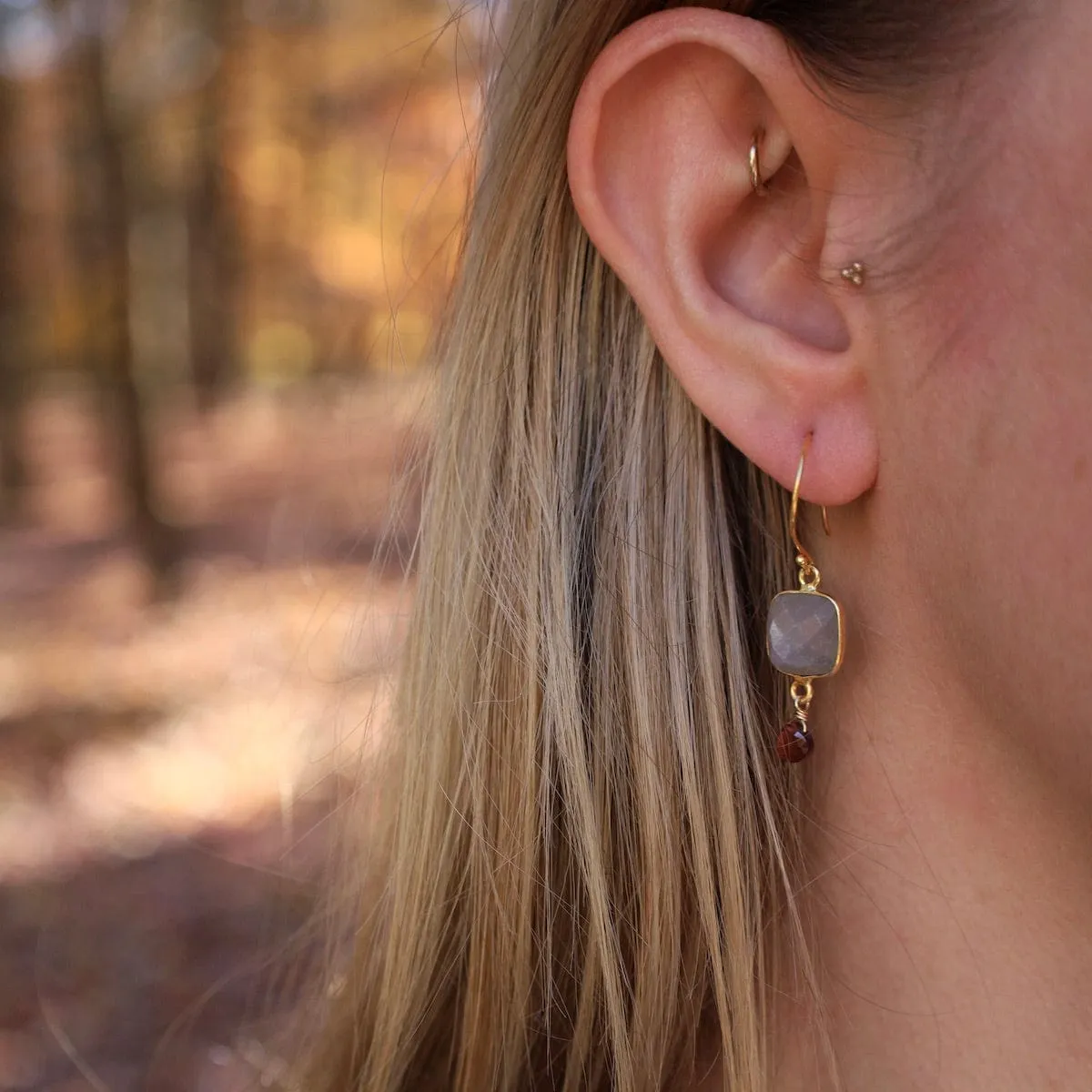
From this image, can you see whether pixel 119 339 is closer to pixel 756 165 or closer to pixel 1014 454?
pixel 756 165

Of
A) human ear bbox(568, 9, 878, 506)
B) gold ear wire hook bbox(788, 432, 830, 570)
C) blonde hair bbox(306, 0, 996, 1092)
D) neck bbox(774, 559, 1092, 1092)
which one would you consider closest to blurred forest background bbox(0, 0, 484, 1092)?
blonde hair bbox(306, 0, 996, 1092)

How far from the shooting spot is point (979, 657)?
88 cm

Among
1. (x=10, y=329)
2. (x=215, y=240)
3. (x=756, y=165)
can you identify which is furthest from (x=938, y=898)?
(x=215, y=240)

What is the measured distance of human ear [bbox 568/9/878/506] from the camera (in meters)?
0.92

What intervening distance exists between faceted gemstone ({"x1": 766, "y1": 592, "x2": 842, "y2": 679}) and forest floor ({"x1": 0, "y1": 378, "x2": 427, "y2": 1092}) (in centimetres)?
47

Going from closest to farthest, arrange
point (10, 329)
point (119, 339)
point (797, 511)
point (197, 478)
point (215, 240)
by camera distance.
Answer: point (797, 511)
point (119, 339)
point (10, 329)
point (215, 240)
point (197, 478)

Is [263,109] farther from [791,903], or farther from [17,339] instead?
[791,903]

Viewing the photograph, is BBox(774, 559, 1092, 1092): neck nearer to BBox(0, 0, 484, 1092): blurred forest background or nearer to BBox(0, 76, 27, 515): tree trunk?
BBox(0, 0, 484, 1092): blurred forest background

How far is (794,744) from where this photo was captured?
3.26 feet

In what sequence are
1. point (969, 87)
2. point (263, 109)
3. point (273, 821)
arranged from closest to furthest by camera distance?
point (969, 87)
point (273, 821)
point (263, 109)

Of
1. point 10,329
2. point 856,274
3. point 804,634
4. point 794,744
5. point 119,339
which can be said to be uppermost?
point 10,329

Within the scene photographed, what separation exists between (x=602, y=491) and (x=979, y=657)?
0.40 metres

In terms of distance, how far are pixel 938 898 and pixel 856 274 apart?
0.55 metres

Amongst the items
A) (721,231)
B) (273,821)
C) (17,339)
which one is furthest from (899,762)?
(17,339)
